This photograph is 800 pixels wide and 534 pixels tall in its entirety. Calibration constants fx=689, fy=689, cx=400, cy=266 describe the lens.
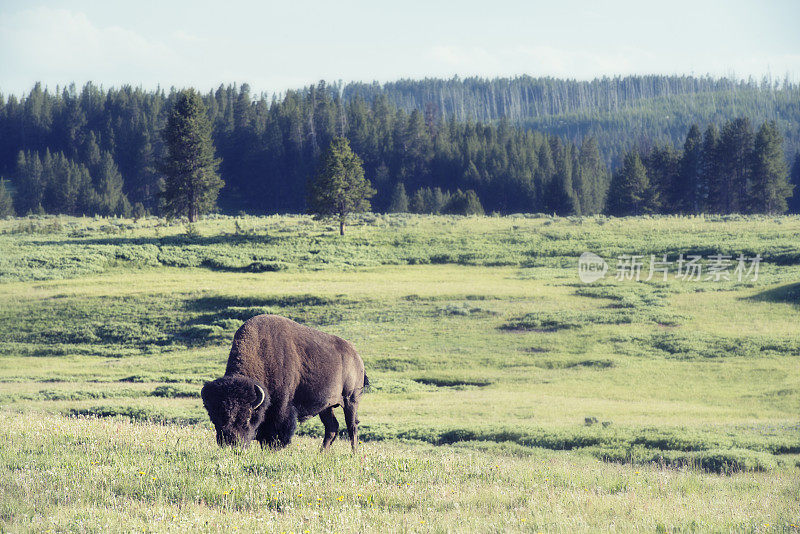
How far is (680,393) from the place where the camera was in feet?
80.2

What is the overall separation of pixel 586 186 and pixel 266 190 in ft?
189

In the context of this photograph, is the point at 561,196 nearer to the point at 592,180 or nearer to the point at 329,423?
the point at 592,180

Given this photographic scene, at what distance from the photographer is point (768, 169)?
8388 cm

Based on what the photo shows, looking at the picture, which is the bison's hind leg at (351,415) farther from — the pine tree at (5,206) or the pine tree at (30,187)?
the pine tree at (30,187)

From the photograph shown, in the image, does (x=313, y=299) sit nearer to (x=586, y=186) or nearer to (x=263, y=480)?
(x=263, y=480)

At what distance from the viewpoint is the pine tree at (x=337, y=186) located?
62.5 meters

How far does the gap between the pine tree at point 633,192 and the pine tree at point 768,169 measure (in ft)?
39.3

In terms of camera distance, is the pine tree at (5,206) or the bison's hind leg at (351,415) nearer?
the bison's hind leg at (351,415)

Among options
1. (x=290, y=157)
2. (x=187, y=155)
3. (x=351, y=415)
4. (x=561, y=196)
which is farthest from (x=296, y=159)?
(x=351, y=415)

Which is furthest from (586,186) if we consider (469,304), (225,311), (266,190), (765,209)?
(225,311)

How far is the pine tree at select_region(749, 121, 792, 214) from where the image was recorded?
8394 cm

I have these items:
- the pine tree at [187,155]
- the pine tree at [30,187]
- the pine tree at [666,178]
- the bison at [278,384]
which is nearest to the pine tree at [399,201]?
the pine tree at [666,178]

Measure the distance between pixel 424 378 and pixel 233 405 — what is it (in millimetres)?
18218

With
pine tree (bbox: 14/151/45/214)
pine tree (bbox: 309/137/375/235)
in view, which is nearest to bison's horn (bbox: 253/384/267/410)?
pine tree (bbox: 309/137/375/235)
